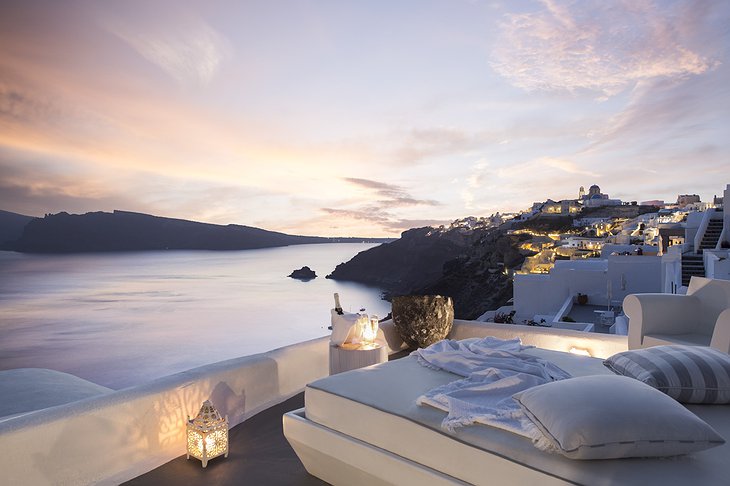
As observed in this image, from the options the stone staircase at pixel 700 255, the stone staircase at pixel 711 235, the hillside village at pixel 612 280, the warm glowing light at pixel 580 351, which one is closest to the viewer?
the warm glowing light at pixel 580 351

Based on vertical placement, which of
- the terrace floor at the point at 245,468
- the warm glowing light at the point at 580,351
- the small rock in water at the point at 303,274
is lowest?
the small rock in water at the point at 303,274

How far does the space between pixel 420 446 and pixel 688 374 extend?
0.92 metres

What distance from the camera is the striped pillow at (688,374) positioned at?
152cm

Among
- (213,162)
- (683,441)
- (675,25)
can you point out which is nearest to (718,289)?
(683,441)

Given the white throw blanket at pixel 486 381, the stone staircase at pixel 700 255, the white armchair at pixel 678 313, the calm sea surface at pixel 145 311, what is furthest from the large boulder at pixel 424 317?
the calm sea surface at pixel 145 311

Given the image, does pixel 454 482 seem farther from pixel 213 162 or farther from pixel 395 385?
pixel 213 162

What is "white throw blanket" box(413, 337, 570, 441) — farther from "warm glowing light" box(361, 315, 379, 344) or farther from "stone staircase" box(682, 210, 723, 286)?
"stone staircase" box(682, 210, 723, 286)

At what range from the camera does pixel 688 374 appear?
154cm

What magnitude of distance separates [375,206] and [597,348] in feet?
86.7

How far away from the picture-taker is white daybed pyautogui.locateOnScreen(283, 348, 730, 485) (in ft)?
3.57

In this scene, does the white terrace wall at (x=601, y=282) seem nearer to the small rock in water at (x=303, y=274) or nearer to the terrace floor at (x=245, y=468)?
the terrace floor at (x=245, y=468)

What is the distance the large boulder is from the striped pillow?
6.42 feet

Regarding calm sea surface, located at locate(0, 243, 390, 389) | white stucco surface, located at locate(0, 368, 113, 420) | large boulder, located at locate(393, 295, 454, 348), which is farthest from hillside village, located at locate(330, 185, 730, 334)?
calm sea surface, located at locate(0, 243, 390, 389)

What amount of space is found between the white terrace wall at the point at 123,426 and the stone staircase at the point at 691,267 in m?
10.8
